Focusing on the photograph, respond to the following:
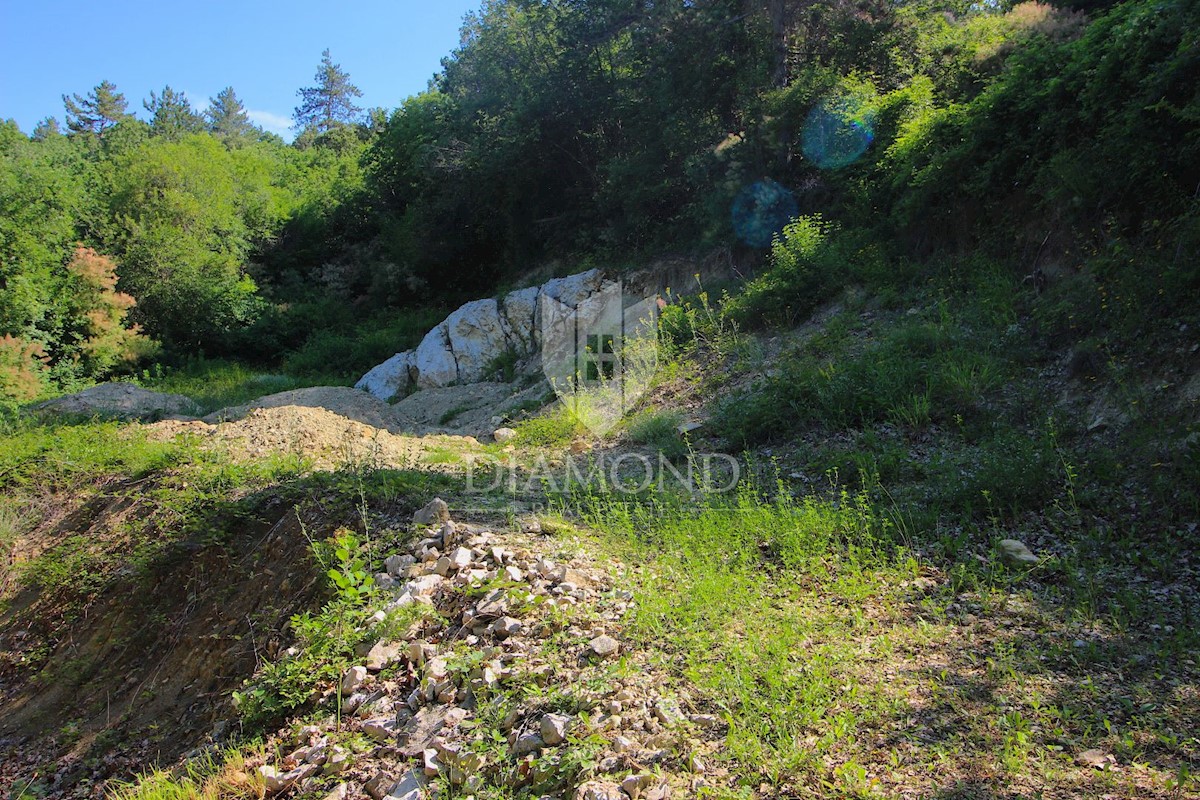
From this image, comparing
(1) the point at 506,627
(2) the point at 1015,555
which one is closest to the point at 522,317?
(2) the point at 1015,555

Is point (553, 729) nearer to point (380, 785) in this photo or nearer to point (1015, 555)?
point (380, 785)

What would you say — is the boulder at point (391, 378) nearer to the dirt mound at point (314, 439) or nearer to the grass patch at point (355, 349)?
the grass patch at point (355, 349)

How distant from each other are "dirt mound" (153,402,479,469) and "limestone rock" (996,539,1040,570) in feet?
15.6

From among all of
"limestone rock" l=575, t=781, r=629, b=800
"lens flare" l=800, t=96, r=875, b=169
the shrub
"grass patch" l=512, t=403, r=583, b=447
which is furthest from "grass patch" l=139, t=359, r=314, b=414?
Result: "limestone rock" l=575, t=781, r=629, b=800

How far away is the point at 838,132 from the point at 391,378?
1086 cm

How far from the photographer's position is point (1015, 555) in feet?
14.4

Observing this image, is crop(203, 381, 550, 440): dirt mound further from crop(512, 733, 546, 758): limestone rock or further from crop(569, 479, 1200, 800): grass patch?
crop(512, 733, 546, 758): limestone rock

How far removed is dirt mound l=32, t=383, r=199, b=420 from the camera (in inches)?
449

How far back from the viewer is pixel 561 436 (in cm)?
901

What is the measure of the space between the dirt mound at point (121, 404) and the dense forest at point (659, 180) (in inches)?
173

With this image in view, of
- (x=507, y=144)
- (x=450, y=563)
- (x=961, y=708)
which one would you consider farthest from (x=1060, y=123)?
(x=507, y=144)

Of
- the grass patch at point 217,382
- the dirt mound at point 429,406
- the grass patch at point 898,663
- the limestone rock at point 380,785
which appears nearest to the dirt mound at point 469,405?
the dirt mound at point 429,406

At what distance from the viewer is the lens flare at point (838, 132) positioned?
11.5 meters

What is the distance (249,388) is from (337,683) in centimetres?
1552
